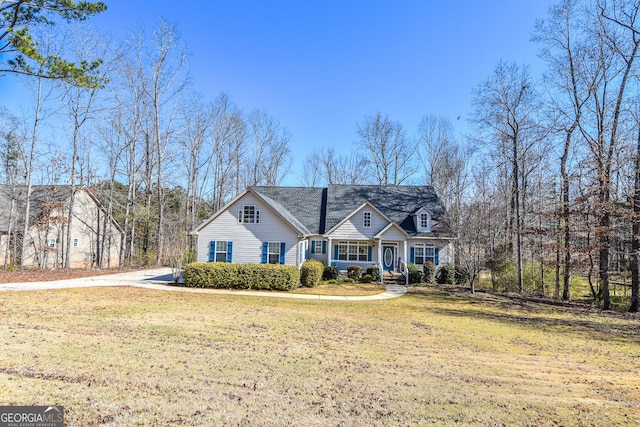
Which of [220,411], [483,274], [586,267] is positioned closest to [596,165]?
[586,267]

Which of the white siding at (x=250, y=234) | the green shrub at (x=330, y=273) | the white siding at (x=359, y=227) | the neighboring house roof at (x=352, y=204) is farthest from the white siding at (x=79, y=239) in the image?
the white siding at (x=359, y=227)

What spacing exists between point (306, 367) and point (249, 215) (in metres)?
14.4

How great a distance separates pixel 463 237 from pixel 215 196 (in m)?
27.7

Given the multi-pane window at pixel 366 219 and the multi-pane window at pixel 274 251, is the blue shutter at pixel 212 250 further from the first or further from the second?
the multi-pane window at pixel 366 219

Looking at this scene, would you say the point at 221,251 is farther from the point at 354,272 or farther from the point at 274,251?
the point at 354,272

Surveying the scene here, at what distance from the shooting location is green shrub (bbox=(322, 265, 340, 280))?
827 inches

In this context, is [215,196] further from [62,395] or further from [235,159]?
[62,395]

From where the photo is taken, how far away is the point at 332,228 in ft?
77.2

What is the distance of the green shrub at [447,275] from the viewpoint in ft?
70.5

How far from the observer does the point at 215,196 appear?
37250mm

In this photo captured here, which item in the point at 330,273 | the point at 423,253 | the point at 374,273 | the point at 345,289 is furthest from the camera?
the point at 423,253

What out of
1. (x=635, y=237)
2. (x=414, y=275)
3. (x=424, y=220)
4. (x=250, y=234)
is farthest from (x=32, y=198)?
(x=635, y=237)

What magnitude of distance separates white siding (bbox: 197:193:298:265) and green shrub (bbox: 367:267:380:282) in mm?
5339

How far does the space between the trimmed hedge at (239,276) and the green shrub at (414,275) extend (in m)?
8.68
